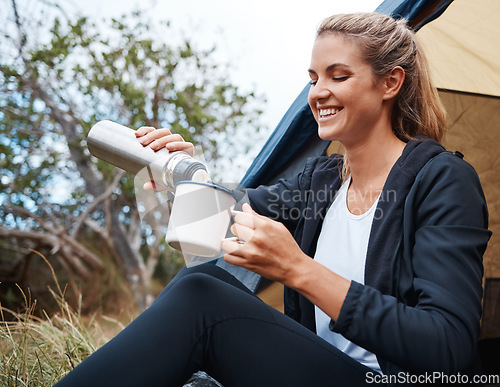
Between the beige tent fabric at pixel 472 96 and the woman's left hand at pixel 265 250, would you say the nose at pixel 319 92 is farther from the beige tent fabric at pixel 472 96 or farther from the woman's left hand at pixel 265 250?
the beige tent fabric at pixel 472 96

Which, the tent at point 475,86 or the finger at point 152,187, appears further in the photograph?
the tent at point 475,86

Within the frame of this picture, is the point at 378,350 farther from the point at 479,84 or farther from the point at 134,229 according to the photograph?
the point at 134,229

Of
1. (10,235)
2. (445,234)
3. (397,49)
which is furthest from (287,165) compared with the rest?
(10,235)

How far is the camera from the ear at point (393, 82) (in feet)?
3.55

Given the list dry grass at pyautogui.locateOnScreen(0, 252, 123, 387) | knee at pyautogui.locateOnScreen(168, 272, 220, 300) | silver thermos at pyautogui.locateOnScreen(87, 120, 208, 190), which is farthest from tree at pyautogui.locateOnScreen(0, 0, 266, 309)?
knee at pyautogui.locateOnScreen(168, 272, 220, 300)

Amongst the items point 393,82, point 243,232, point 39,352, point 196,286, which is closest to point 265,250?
point 243,232

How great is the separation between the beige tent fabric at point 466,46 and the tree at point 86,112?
202 centimetres

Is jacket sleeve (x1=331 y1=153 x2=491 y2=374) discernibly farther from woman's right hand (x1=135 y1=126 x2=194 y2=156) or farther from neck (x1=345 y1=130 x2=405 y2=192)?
woman's right hand (x1=135 y1=126 x2=194 y2=156)

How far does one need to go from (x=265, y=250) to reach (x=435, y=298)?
0.89ft

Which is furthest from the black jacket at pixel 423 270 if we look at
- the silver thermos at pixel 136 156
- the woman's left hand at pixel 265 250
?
the silver thermos at pixel 136 156

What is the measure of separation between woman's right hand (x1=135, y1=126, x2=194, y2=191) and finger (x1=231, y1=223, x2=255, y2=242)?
0.37 meters

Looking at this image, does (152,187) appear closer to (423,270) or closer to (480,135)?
(423,270)

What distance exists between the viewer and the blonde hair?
3.46ft

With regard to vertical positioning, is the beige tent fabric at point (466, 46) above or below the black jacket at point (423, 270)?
above
